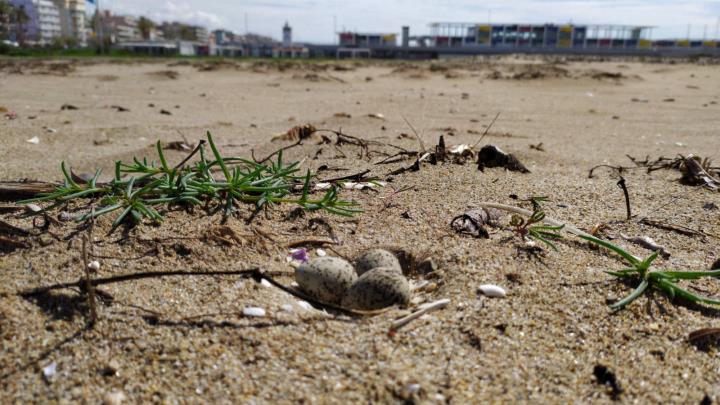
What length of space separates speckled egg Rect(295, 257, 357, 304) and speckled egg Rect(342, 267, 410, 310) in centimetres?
2

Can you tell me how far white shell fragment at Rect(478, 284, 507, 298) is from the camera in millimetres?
1418

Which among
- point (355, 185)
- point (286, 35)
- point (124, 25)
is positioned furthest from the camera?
point (124, 25)

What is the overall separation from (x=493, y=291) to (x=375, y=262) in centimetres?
33

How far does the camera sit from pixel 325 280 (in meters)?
1.40

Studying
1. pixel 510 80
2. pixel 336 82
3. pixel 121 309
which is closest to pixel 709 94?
pixel 510 80

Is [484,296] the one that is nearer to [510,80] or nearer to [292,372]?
[292,372]

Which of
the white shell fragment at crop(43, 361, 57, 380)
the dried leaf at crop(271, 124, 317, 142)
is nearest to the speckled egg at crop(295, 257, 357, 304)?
the white shell fragment at crop(43, 361, 57, 380)

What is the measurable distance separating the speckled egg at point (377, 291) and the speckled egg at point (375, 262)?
0.10 m

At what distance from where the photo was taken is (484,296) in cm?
142

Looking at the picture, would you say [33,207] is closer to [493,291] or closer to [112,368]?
[112,368]

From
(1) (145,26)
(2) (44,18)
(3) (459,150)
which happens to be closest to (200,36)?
(2) (44,18)

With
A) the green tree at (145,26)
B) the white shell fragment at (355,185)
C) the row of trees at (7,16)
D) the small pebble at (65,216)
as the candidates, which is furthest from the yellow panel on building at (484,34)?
the small pebble at (65,216)

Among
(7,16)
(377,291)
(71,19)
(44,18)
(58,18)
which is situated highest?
(71,19)

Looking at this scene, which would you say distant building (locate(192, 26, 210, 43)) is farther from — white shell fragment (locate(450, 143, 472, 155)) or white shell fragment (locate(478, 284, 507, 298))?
white shell fragment (locate(478, 284, 507, 298))
